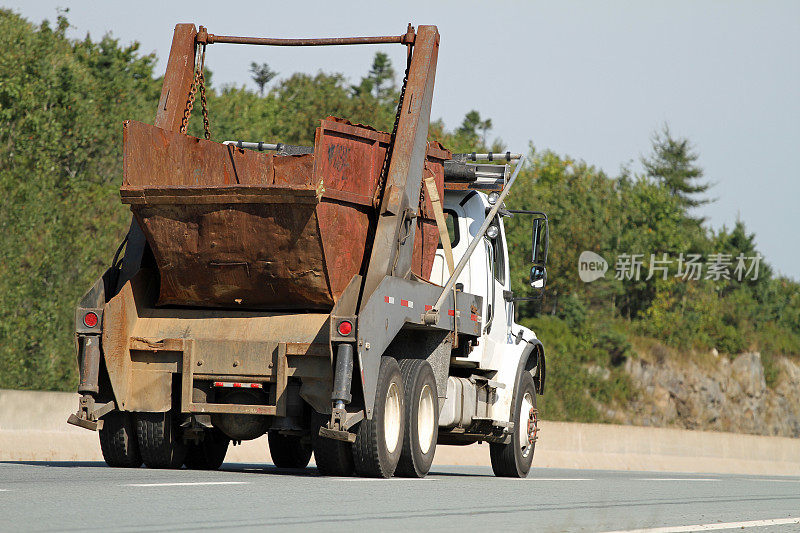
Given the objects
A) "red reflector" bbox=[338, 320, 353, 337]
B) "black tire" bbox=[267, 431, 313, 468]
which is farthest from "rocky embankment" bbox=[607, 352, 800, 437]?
"red reflector" bbox=[338, 320, 353, 337]

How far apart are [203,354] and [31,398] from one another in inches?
231

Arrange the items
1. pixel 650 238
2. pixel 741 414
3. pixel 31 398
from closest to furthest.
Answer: pixel 31 398 < pixel 741 414 < pixel 650 238

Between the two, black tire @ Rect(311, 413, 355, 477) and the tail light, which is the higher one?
the tail light

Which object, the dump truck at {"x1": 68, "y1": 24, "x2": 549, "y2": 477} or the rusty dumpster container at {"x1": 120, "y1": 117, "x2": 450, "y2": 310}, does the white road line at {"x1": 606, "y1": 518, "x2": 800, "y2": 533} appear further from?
the rusty dumpster container at {"x1": 120, "y1": 117, "x2": 450, "y2": 310}

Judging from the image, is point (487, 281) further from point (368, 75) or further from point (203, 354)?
point (368, 75)

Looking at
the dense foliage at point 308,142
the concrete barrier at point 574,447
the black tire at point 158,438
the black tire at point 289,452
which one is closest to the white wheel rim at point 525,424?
the black tire at point 289,452

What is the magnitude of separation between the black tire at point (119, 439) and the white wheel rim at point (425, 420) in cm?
264

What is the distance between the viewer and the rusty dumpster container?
10688 millimetres

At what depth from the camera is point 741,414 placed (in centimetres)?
6238

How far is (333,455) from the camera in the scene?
36.4 feet

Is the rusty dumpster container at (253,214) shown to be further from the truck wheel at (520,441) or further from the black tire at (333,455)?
the truck wheel at (520,441)

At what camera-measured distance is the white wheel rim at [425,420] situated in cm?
1189

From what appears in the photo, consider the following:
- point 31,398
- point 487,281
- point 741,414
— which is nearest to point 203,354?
point 487,281

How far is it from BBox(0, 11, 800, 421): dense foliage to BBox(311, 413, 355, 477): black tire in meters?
18.1
